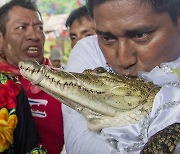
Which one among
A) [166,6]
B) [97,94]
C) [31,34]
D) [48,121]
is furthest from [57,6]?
[97,94]

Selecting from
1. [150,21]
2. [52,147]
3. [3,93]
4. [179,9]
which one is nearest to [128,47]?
[150,21]

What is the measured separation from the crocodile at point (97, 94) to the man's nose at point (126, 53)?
7 centimetres

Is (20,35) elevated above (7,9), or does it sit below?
below

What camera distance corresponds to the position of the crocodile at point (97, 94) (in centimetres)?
126

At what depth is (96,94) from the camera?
4.27ft

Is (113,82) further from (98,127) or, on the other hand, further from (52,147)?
(52,147)

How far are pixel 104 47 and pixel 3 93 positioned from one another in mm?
824

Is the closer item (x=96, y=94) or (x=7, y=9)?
(x=96, y=94)

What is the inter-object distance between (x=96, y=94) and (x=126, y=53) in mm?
179

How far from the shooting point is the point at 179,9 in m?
1.46

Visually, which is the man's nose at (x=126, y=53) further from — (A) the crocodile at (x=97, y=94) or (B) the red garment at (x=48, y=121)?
(B) the red garment at (x=48, y=121)

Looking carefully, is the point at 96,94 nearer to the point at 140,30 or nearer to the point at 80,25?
the point at 140,30

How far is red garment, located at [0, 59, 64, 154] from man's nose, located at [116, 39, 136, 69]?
47.4 inches

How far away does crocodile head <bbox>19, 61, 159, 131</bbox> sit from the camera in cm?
126
